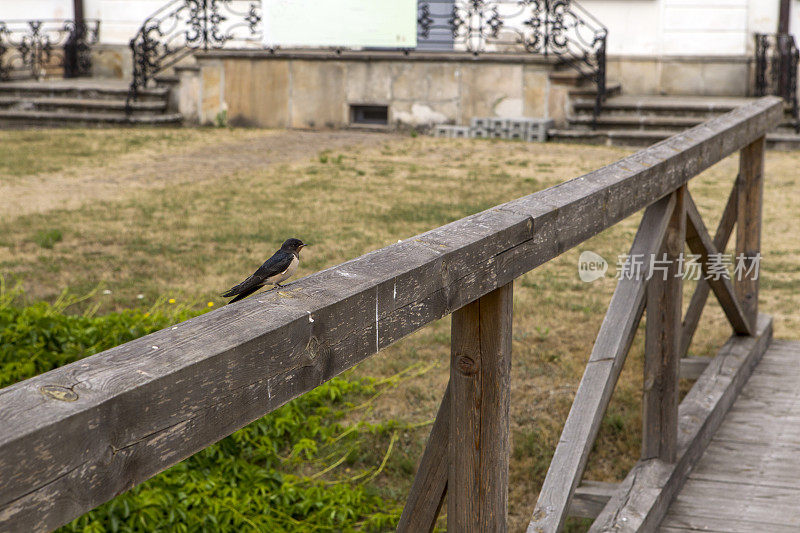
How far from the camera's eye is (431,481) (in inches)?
85.0

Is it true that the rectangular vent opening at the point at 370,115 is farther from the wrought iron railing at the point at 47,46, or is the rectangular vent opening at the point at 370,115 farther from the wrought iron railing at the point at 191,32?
the wrought iron railing at the point at 47,46

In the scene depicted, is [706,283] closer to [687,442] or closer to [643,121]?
[687,442]

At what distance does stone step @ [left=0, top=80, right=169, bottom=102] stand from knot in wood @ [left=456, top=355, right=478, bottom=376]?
585 inches

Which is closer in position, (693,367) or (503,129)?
(693,367)

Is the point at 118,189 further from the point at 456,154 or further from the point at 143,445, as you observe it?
the point at 143,445

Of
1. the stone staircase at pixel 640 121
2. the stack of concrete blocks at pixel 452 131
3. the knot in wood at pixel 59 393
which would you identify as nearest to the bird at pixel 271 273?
the knot in wood at pixel 59 393

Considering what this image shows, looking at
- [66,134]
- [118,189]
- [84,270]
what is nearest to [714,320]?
[84,270]

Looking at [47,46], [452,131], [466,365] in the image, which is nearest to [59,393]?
[466,365]

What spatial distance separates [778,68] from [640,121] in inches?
108

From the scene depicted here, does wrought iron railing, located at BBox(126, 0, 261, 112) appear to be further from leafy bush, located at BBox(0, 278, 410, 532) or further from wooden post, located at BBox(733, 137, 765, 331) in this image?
wooden post, located at BBox(733, 137, 765, 331)

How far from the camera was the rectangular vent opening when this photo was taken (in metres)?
15.9

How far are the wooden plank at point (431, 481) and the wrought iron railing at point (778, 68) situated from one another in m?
13.1

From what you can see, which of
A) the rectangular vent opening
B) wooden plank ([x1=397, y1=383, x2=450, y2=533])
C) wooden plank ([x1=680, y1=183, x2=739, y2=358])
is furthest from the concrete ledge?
wooden plank ([x1=397, y1=383, x2=450, y2=533])

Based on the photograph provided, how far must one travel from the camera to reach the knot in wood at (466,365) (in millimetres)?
2025
